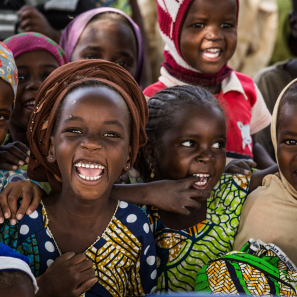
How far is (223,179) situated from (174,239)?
466 mm

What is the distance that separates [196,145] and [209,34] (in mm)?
883

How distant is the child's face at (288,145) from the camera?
2213mm

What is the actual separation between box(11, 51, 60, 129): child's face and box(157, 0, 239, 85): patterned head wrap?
80cm

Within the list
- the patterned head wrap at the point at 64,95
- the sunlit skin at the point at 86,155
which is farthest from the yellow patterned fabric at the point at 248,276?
the patterned head wrap at the point at 64,95

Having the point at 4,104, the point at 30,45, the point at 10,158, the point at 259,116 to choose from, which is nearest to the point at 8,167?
the point at 10,158

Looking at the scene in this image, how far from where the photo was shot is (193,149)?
2.29m

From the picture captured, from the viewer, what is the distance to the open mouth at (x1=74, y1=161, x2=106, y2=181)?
1.91m

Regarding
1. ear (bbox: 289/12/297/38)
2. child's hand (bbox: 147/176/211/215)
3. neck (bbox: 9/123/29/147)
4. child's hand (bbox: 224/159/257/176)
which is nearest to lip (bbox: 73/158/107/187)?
child's hand (bbox: 147/176/211/215)

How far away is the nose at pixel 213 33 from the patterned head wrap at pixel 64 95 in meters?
0.89

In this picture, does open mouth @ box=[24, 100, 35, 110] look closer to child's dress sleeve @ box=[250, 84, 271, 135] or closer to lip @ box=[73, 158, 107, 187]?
lip @ box=[73, 158, 107, 187]

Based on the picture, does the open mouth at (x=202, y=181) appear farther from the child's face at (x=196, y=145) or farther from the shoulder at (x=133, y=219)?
the shoulder at (x=133, y=219)

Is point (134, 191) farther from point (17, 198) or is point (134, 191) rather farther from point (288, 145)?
point (288, 145)

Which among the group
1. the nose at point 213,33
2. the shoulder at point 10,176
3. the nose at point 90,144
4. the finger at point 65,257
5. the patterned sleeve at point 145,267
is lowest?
the patterned sleeve at point 145,267

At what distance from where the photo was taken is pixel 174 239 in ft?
7.46
